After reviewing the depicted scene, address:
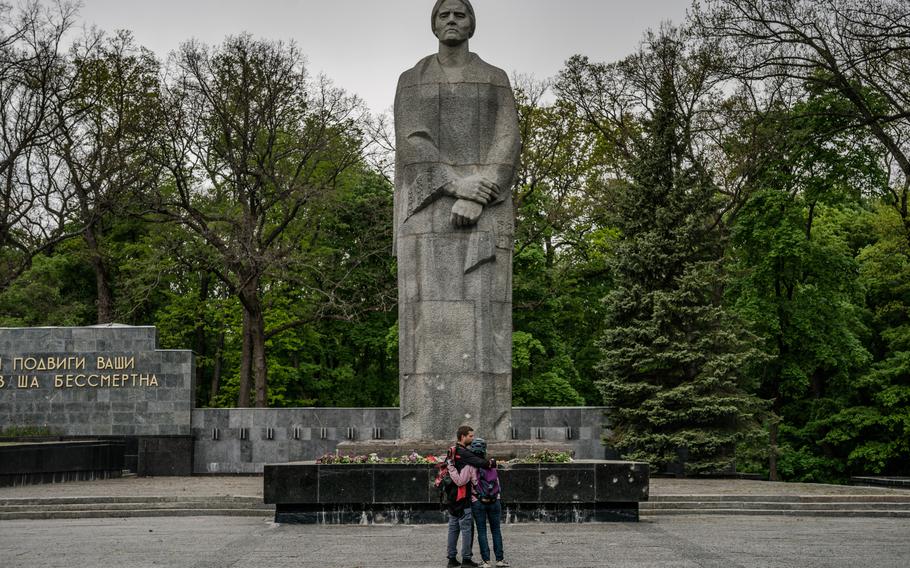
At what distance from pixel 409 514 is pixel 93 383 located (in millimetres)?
17057

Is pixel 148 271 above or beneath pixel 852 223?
beneath

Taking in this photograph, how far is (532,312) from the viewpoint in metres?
38.6

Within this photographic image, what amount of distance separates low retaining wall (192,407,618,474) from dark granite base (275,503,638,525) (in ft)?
47.8

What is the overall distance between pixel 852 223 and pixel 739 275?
29.0ft

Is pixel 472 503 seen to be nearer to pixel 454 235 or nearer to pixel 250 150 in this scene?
pixel 454 235

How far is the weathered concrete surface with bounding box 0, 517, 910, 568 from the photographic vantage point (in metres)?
11.1

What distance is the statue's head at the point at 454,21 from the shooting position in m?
16.1

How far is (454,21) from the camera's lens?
1612 centimetres

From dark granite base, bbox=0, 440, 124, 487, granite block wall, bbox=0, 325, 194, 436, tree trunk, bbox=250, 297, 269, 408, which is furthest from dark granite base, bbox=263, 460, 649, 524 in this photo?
tree trunk, bbox=250, 297, 269, 408

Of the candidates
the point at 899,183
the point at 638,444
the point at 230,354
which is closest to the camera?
the point at 638,444

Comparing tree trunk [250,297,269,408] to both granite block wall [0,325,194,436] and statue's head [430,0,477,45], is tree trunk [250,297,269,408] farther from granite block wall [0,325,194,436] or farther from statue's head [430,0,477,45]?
statue's head [430,0,477,45]

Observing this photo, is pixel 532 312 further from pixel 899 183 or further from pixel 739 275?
pixel 899 183

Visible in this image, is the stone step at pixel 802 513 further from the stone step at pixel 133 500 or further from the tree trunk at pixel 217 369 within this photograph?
the tree trunk at pixel 217 369

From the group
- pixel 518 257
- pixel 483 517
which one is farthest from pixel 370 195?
pixel 483 517
